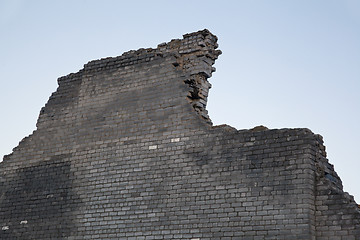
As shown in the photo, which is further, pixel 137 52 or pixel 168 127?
pixel 137 52

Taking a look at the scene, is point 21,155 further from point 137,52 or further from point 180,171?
point 180,171

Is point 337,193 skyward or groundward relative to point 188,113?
groundward

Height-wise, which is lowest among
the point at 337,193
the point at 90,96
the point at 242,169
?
the point at 337,193

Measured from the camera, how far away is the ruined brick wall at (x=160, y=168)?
8.77 metres

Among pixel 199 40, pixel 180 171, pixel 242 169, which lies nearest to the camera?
pixel 242 169

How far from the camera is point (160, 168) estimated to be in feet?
33.8

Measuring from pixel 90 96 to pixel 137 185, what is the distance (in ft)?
8.64

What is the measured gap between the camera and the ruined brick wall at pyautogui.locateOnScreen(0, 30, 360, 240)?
8766 mm

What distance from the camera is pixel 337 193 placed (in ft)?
27.8

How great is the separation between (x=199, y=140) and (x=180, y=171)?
653 mm

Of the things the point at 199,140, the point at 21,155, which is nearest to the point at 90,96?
the point at 21,155

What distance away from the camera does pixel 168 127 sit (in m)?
10.6

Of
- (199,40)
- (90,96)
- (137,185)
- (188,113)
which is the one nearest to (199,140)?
(188,113)

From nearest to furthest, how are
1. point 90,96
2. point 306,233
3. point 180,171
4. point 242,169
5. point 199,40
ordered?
point 306,233 < point 242,169 < point 180,171 < point 199,40 < point 90,96
